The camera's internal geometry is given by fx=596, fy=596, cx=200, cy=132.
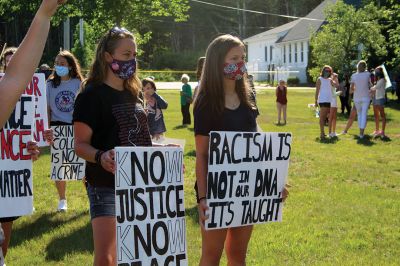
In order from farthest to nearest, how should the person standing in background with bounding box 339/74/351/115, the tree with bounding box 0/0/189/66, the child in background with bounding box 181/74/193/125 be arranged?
the person standing in background with bounding box 339/74/351/115 → the child in background with bounding box 181/74/193/125 → the tree with bounding box 0/0/189/66

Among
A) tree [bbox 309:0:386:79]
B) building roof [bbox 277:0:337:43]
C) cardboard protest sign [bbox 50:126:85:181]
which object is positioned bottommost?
cardboard protest sign [bbox 50:126:85:181]

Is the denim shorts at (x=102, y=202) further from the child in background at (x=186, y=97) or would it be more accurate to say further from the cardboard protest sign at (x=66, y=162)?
the child in background at (x=186, y=97)

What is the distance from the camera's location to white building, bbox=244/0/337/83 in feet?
200

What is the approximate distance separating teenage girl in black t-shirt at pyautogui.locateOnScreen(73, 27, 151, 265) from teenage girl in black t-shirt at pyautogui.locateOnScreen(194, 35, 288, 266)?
0.45 metres

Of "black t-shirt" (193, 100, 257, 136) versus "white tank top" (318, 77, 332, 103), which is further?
"white tank top" (318, 77, 332, 103)

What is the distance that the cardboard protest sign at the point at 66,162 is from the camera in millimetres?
7750

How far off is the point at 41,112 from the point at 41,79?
0.37 metres

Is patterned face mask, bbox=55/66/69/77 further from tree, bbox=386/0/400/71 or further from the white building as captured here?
the white building

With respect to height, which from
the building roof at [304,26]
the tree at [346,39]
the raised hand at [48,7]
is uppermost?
the building roof at [304,26]

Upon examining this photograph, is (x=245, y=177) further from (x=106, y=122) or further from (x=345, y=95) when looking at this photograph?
(x=345, y=95)

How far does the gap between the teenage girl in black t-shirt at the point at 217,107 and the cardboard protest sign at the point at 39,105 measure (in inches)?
86.6

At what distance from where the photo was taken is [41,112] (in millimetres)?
5891

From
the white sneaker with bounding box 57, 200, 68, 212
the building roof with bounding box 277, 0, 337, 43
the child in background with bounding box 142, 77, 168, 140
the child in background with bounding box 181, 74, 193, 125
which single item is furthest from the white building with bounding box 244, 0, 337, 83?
the white sneaker with bounding box 57, 200, 68, 212

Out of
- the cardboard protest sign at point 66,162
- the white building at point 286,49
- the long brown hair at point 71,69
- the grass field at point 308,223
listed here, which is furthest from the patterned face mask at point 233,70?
the white building at point 286,49
